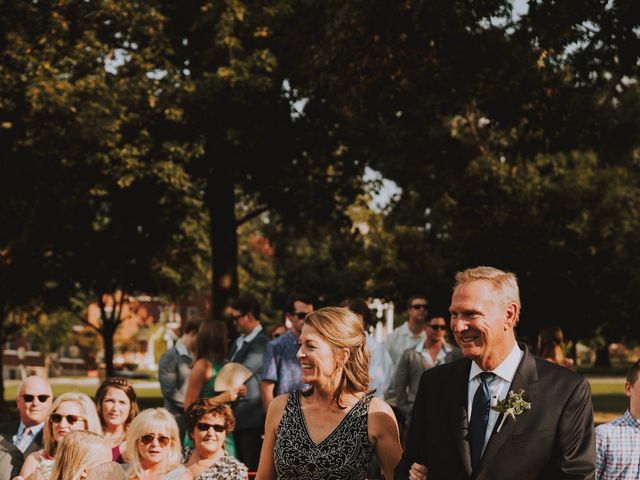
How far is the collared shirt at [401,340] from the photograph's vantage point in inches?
468

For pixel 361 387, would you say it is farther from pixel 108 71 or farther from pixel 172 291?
pixel 172 291

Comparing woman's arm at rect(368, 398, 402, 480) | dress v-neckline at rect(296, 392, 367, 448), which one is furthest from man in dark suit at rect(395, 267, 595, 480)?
dress v-neckline at rect(296, 392, 367, 448)

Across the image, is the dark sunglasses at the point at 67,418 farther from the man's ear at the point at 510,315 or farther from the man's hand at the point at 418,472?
the man's ear at the point at 510,315

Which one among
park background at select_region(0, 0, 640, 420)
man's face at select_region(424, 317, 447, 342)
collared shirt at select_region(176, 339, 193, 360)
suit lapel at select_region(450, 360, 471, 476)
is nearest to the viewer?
suit lapel at select_region(450, 360, 471, 476)

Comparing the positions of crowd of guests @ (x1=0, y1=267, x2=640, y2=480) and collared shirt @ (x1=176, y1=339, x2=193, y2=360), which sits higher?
collared shirt @ (x1=176, y1=339, x2=193, y2=360)

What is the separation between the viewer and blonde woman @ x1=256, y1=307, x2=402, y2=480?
534 centimetres

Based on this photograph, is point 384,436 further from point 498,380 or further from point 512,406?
point 512,406

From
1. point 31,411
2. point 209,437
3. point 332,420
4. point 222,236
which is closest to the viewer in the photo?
point 332,420

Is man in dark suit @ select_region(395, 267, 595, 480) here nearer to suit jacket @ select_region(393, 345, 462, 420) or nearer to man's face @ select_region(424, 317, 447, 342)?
suit jacket @ select_region(393, 345, 462, 420)

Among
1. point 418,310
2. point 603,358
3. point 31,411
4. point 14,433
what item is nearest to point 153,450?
point 31,411

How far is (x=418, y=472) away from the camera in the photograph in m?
4.80

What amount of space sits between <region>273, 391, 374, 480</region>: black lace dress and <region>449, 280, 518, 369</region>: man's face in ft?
2.92

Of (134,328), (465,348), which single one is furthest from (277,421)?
(134,328)

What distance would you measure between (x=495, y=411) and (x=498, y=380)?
0.18 metres
